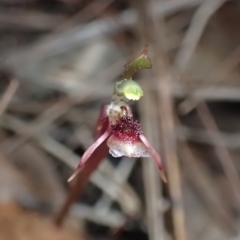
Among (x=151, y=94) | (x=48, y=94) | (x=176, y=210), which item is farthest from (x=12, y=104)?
(x=176, y=210)

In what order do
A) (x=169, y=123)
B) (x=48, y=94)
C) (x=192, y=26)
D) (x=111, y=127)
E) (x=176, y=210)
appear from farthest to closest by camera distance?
(x=192, y=26), (x=48, y=94), (x=169, y=123), (x=176, y=210), (x=111, y=127)

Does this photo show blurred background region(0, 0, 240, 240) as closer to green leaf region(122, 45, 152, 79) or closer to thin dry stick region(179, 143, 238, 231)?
thin dry stick region(179, 143, 238, 231)

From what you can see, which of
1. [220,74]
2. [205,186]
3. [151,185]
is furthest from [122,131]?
[220,74]

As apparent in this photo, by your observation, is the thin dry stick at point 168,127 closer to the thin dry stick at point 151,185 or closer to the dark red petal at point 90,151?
the thin dry stick at point 151,185

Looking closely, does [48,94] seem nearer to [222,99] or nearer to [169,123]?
[169,123]

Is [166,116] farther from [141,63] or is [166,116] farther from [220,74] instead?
[141,63]

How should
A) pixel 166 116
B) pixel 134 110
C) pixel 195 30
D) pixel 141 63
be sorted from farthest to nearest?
pixel 195 30, pixel 134 110, pixel 166 116, pixel 141 63
